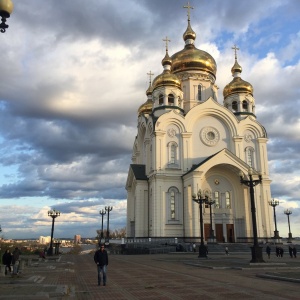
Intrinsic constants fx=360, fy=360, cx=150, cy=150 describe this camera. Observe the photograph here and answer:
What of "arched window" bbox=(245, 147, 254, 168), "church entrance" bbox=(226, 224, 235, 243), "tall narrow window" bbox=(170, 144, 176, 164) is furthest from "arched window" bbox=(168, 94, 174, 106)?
"church entrance" bbox=(226, 224, 235, 243)

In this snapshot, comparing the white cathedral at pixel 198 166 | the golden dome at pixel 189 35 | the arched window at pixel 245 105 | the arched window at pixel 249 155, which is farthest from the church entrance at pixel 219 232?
the golden dome at pixel 189 35

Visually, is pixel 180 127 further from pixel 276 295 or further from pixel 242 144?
pixel 276 295

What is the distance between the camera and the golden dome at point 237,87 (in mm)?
47906

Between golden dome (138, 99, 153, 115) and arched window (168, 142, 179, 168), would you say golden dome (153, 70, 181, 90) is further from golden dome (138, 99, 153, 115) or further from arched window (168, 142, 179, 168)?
golden dome (138, 99, 153, 115)

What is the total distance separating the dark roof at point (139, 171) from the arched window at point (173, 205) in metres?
4.74

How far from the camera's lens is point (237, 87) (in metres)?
48.1

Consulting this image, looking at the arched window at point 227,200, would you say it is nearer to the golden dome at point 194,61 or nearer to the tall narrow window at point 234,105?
the tall narrow window at point 234,105

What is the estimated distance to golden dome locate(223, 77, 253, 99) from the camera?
47906 mm

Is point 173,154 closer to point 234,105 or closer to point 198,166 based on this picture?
point 198,166

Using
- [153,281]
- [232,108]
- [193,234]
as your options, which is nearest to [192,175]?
[193,234]

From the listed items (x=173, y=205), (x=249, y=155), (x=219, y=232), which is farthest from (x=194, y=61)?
(x=219, y=232)

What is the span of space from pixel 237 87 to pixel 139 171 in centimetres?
1727

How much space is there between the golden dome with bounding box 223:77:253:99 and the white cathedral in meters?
0.13

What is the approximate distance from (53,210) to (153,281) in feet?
80.6
